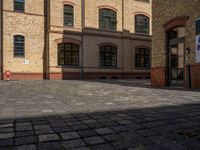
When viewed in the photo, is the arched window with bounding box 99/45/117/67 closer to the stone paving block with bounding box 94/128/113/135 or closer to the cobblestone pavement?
the cobblestone pavement

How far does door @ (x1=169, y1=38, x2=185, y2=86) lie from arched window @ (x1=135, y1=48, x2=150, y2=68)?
11.8 metres

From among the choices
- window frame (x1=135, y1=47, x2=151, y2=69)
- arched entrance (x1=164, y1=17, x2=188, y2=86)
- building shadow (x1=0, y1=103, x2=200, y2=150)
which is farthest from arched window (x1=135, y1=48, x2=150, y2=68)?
building shadow (x1=0, y1=103, x2=200, y2=150)

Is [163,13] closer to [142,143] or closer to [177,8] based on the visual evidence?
[177,8]

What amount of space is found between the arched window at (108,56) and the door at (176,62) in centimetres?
1063

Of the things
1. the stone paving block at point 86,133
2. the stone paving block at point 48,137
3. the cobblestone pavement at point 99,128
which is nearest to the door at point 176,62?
the cobblestone pavement at point 99,128

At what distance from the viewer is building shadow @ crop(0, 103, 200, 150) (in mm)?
3227

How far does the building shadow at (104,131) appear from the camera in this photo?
Answer: 3.23 meters

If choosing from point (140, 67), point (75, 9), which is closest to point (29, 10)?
point (75, 9)

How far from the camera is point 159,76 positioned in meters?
14.0

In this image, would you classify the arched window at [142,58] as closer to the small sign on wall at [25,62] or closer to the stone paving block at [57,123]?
the small sign on wall at [25,62]

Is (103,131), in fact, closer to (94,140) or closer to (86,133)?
(86,133)

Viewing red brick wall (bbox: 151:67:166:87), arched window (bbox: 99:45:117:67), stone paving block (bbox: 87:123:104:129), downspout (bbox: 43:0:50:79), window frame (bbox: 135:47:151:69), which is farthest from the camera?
window frame (bbox: 135:47:151:69)

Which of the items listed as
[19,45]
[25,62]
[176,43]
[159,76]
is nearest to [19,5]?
[19,45]

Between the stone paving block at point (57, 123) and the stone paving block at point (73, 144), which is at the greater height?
the stone paving block at point (57, 123)
